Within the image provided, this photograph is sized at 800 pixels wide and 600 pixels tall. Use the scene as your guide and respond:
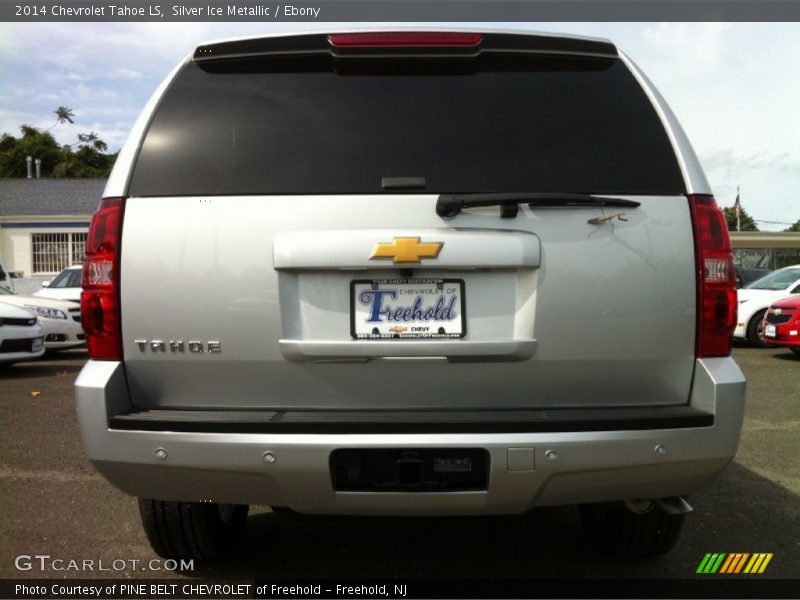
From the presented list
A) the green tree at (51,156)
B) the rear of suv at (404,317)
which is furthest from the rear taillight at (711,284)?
the green tree at (51,156)

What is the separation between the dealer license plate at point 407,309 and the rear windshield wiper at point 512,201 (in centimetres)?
25

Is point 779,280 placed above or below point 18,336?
above

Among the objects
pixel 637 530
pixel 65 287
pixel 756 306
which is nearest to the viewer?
pixel 637 530

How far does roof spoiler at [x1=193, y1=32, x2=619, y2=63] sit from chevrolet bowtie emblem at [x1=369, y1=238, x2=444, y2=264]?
74cm

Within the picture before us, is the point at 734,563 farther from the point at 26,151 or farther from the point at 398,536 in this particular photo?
the point at 26,151

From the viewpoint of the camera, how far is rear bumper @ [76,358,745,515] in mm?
2535

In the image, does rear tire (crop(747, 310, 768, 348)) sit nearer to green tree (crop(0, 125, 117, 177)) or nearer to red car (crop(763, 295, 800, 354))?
red car (crop(763, 295, 800, 354))

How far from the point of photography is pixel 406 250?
260 cm

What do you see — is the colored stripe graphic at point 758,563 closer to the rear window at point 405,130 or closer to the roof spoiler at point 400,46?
the rear window at point 405,130

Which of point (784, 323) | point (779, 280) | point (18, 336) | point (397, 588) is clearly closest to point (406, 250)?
point (397, 588)

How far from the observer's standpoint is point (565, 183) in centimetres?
270

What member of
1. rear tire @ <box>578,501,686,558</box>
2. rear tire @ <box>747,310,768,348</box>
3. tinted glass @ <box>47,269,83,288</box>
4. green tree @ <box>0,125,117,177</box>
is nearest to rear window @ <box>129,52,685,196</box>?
rear tire @ <box>578,501,686,558</box>

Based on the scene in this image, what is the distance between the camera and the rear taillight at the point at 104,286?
8.81ft

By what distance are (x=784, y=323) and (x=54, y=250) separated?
29.6 metres
